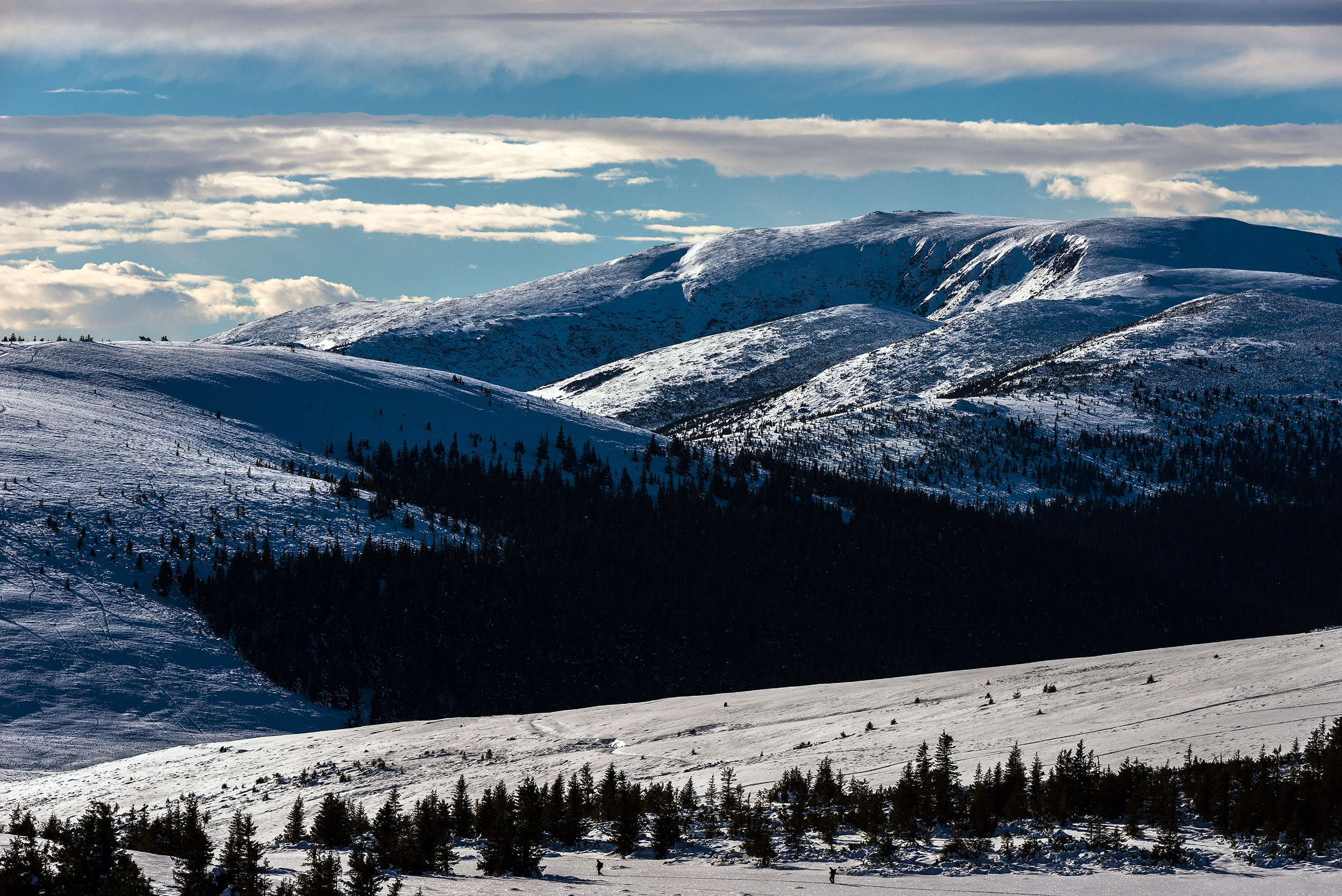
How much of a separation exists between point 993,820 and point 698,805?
9.06 meters

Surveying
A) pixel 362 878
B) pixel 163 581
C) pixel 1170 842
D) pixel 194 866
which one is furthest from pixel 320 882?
pixel 163 581

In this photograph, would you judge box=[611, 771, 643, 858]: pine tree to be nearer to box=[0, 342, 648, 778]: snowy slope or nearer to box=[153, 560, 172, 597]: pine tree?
box=[0, 342, 648, 778]: snowy slope

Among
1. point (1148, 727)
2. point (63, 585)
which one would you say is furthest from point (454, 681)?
point (1148, 727)

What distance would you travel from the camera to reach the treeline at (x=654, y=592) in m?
85.9

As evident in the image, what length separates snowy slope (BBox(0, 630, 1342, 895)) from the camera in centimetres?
3184

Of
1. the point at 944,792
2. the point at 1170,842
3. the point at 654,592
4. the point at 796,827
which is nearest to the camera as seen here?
the point at 1170,842

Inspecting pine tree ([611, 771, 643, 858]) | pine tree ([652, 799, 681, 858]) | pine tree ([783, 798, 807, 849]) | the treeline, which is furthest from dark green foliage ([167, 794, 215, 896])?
the treeline

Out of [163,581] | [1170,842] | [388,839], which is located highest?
[1170,842]

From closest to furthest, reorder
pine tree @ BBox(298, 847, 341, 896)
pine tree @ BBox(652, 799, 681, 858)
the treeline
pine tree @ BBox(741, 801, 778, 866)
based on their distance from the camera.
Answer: pine tree @ BBox(298, 847, 341, 896) → pine tree @ BBox(741, 801, 778, 866) → pine tree @ BBox(652, 799, 681, 858) → the treeline

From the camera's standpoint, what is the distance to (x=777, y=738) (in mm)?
39812

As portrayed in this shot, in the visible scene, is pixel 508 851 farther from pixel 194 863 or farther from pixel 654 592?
pixel 654 592

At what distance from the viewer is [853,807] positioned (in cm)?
2780

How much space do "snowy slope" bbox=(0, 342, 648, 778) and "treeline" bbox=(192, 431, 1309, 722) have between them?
4807mm

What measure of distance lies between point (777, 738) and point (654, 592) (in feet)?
236
